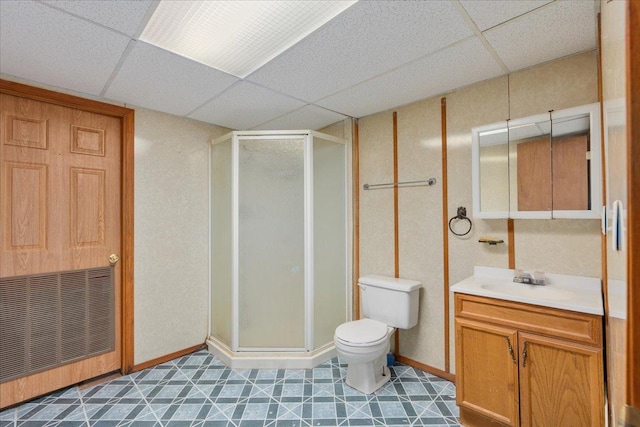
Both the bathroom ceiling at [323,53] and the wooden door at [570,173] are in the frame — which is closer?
the bathroom ceiling at [323,53]

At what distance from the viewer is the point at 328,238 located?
2908 millimetres

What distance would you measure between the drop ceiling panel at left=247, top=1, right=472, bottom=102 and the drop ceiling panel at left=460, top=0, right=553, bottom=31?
0.21 ft

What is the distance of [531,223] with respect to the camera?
6.50 feet

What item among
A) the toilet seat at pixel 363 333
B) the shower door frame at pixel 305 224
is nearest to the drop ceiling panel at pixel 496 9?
the shower door frame at pixel 305 224

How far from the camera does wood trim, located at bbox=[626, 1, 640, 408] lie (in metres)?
A: 0.37

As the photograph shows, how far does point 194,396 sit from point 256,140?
210cm

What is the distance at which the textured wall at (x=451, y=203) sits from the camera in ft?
6.08

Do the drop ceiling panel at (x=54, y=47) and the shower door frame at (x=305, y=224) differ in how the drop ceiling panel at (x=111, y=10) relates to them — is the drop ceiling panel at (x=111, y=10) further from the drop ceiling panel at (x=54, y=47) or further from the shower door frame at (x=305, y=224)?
the shower door frame at (x=305, y=224)

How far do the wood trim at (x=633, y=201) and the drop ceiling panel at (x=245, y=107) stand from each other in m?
2.17

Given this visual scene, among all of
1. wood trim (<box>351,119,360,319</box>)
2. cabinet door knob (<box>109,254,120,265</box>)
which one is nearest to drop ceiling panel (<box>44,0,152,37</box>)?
cabinet door knob (<box>109,254,120,265</box>)

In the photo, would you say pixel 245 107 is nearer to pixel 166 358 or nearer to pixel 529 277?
pixel 166 358

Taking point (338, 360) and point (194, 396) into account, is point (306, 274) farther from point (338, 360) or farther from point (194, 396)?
point (194, 396)

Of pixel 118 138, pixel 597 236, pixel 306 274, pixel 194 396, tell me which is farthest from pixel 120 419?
pixel 597 236

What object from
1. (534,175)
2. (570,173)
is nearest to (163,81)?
(534,175)
